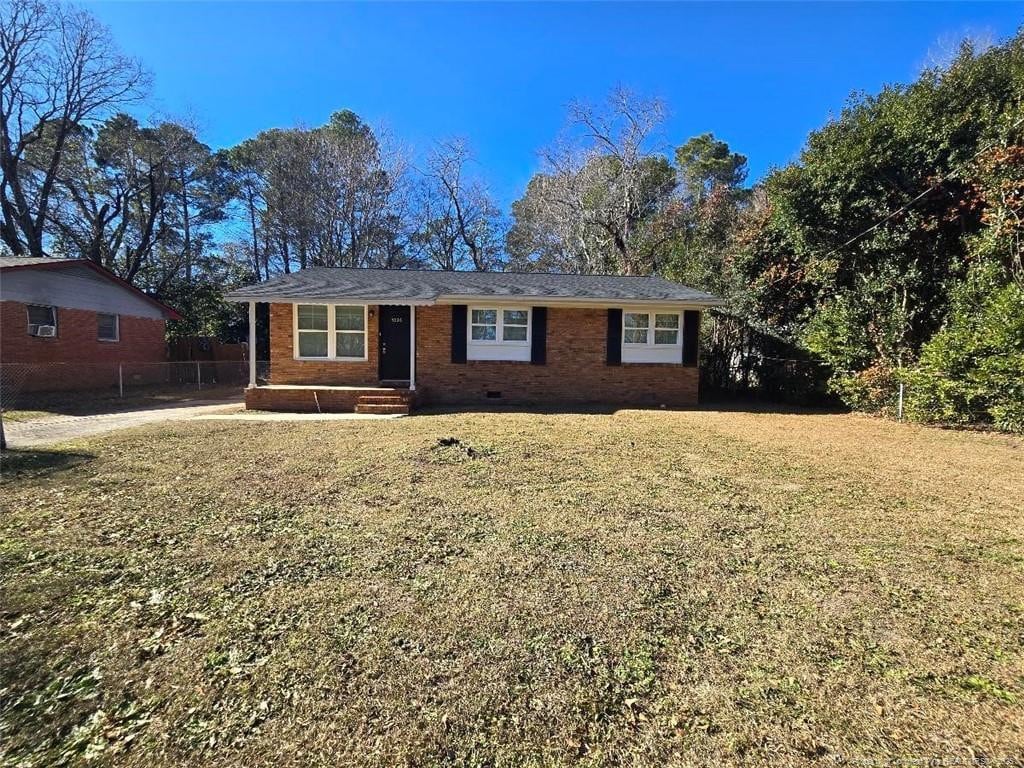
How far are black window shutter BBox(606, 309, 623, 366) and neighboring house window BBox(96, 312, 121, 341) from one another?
1606cm

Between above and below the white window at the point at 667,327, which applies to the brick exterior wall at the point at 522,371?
below

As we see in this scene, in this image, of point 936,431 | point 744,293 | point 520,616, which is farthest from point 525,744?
point 744,293

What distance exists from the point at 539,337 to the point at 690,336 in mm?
3902

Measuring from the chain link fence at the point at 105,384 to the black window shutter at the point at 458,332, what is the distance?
800 centimetres

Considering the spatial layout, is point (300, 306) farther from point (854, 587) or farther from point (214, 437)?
point (854, 587)

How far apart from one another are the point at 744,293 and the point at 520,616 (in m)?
14.0

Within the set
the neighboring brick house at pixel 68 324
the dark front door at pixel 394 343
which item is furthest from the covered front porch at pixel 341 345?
the neighboring brick house at pixel 68 324

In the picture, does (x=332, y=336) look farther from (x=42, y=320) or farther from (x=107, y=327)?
(x=107, y=327)

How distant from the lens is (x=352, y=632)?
2.48 meters

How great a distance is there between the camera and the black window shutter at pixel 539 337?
1163 centimetres

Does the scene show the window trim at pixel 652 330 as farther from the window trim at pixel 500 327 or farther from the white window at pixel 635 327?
the window trim at pixel 500 327

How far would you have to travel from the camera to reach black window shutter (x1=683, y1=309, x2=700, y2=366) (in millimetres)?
12039

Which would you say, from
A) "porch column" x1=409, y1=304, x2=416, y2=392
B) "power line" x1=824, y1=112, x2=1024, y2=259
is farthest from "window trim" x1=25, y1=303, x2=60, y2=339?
"power line" x1=824, y1=112, x2=1024, y2=259

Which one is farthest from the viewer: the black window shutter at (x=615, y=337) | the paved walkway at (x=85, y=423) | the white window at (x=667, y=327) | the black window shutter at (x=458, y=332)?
the white window at (x=667, y=327)
